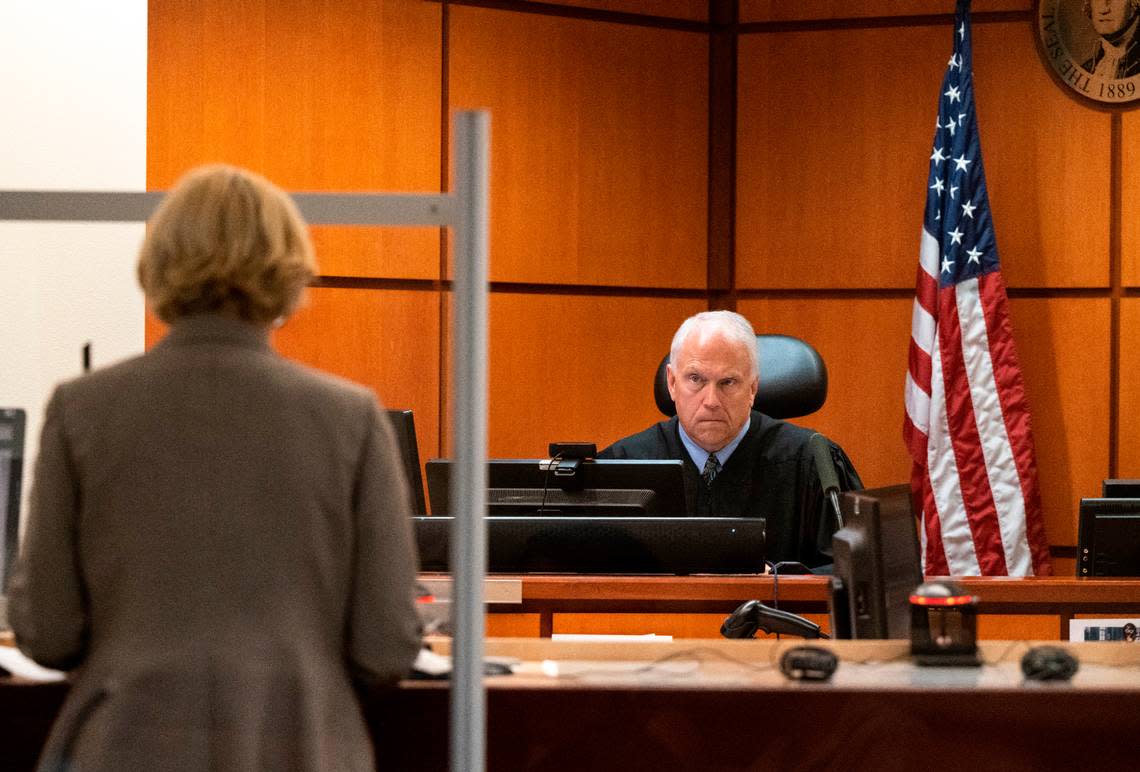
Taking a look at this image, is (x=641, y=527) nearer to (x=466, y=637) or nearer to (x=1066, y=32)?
(x=466, y=637)

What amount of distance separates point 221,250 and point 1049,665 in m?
1.25

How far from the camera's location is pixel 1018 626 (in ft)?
9.78

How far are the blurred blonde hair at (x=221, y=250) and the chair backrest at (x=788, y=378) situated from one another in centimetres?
275

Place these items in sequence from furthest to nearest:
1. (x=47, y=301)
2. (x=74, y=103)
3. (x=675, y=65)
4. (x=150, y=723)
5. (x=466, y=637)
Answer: (x=675, y=65), (x=74, y=103), (x=47, y=301), (x=466, y=637), (x=150, y=723)

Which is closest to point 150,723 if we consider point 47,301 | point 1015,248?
point 47,301

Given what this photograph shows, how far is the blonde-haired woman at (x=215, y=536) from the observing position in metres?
1.54

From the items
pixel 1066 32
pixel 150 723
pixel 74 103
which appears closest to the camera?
pixel 150 723

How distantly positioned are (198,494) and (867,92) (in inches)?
194

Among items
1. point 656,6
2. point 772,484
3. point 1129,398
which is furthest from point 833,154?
point 772,484

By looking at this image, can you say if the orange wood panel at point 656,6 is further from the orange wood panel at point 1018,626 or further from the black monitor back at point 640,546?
the orange wood panel at point 1018,626

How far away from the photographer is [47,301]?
2.05 m

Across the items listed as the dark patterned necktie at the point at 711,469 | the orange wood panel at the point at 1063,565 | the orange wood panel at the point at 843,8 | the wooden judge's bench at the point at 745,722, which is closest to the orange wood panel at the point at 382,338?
the wooden judge's bench at the point at 745,722

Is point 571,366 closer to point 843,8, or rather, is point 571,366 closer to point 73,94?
point 843,8

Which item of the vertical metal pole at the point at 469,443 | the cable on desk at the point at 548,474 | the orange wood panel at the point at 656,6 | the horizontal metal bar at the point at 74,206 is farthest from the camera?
the orange wood panel at the point at 656,6
